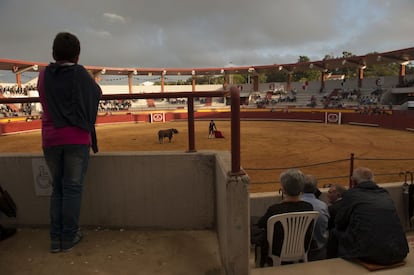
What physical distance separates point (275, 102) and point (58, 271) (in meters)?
44.4

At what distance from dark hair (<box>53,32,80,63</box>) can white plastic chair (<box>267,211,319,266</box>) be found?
1.88 meters

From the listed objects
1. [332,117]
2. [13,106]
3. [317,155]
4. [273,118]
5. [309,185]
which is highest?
[13,106]

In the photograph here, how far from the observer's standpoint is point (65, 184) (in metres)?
2.41

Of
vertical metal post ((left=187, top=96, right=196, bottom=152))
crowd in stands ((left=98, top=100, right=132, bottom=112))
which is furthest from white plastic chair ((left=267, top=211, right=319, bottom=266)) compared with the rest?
crowd in stands ((left=98, top=100, right=132, bottom=112))

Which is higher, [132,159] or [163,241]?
[132,159]

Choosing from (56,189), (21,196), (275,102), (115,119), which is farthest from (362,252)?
(275,102)

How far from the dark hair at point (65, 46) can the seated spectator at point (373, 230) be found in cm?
239

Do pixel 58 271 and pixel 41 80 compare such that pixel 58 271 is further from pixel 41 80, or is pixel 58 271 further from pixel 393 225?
pixel 393 225

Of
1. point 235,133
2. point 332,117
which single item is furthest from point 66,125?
point 332,117

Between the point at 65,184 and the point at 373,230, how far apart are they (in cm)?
229

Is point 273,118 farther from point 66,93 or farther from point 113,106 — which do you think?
point 66,93

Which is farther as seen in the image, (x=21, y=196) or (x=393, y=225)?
(x=21, y=196)

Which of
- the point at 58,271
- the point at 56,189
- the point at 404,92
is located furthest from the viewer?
the point at 404,92

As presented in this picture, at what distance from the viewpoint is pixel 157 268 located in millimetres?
2262
